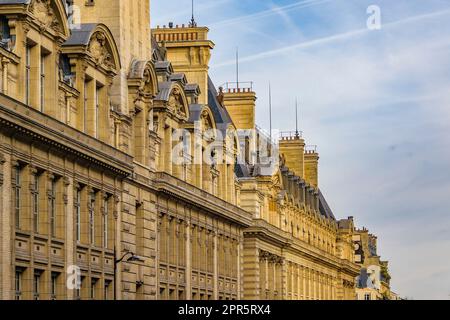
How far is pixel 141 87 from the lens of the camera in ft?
221

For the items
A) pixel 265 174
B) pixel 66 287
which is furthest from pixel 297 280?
pixel 66 287

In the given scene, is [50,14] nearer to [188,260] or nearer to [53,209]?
[53,209]

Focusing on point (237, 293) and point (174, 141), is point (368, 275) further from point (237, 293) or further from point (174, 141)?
point (174, 141)

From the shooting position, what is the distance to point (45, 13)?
180 feet

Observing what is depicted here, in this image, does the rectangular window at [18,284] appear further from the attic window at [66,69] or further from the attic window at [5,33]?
the attic window at [66,69]

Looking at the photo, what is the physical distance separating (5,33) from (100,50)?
34.1 ft

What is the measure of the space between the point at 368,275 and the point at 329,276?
63197 millimetres

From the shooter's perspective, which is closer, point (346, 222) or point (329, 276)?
point (329, 276)

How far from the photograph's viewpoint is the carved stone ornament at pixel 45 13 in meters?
53.7

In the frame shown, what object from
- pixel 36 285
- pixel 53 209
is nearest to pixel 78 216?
pixel 53 209

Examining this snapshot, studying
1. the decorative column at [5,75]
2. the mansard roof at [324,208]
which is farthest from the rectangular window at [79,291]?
the mansard roof at [324,208]

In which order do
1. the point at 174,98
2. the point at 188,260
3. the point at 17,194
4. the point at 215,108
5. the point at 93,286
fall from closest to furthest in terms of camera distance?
the point at 17,194 → the point at 93,286 → the point at 174,98 → the point at 188,260 → the point at 215,108

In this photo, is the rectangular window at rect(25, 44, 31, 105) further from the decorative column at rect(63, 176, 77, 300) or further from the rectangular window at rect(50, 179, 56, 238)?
the decorative column at rect(63, 176, 77, 300)

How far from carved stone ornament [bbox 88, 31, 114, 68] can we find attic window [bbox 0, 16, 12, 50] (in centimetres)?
813
